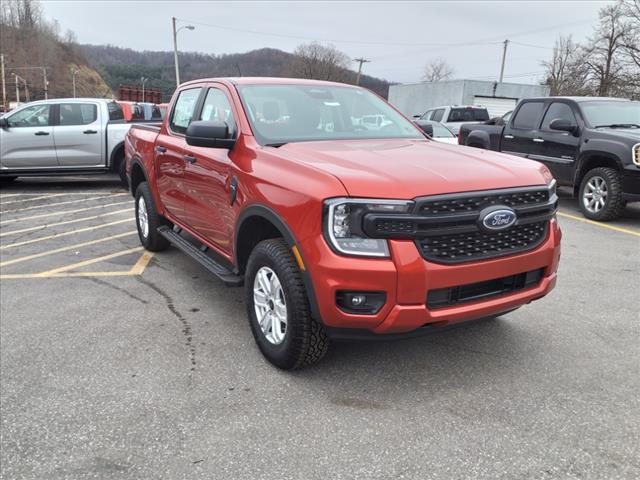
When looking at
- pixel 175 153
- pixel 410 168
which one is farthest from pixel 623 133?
pixel 175 153

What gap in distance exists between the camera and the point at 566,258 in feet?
19.4

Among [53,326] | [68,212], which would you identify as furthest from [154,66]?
[53,326]

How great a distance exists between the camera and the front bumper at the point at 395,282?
8.75 ft

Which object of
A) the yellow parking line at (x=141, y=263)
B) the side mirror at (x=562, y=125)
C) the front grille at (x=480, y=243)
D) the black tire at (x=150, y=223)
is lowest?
the yellow parking line at (x=141, y=263)

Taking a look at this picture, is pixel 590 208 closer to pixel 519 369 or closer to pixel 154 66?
pixel 519 369

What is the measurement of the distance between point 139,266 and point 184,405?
303 cm

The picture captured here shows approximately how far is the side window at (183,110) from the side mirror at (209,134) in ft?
4.08

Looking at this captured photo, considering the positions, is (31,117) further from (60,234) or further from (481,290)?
(481,290)

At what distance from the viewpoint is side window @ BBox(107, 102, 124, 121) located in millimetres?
11000

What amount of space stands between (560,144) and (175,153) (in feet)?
21.4

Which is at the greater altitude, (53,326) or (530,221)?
(530,221)

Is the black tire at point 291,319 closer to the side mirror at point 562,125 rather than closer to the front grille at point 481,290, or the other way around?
the front grille at point 481,290

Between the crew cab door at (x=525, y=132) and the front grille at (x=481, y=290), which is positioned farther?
the crew cab door at (x=525, y=132)

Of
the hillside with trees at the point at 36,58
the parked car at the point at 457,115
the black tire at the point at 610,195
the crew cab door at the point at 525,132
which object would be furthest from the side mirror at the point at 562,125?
the hillside with trees at the point at 36,58
